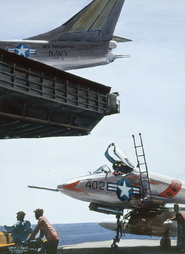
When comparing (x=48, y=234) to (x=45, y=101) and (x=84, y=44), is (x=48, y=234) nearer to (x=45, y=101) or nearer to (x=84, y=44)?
(x=45, y=101)

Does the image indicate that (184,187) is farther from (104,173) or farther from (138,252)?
(138,252)

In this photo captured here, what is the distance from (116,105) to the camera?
2391cm

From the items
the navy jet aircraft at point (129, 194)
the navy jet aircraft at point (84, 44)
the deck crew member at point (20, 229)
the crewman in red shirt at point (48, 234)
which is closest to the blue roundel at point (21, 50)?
the navy jet aircraft at point (84, 44)

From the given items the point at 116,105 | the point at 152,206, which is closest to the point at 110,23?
the point at 116,105

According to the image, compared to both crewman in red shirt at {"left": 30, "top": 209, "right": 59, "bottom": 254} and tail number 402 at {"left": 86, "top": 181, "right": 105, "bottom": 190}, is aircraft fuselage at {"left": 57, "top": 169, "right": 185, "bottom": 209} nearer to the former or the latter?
tail number 402 at {"left": 86, "top": 181, "right": 105, "bottom": 190}

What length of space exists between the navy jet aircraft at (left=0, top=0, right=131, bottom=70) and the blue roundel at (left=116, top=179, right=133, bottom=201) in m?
17.5

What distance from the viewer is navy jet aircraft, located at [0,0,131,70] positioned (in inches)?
1366

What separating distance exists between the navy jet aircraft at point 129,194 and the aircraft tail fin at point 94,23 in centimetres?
1826

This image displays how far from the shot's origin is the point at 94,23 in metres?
35.7

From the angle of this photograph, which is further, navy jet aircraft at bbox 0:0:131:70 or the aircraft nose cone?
navy jet aircraft at bbox 0:0:131:70

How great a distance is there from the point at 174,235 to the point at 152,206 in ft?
6.42

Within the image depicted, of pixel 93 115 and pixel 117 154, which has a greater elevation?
pixel 93 115

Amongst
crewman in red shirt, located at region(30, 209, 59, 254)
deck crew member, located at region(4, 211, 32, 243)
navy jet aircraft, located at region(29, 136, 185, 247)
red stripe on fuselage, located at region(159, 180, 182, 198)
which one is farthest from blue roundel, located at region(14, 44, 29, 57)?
crewman in red shirt, located at region(30, 209, 59, 254)

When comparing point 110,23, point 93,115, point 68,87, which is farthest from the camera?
point 110,23
